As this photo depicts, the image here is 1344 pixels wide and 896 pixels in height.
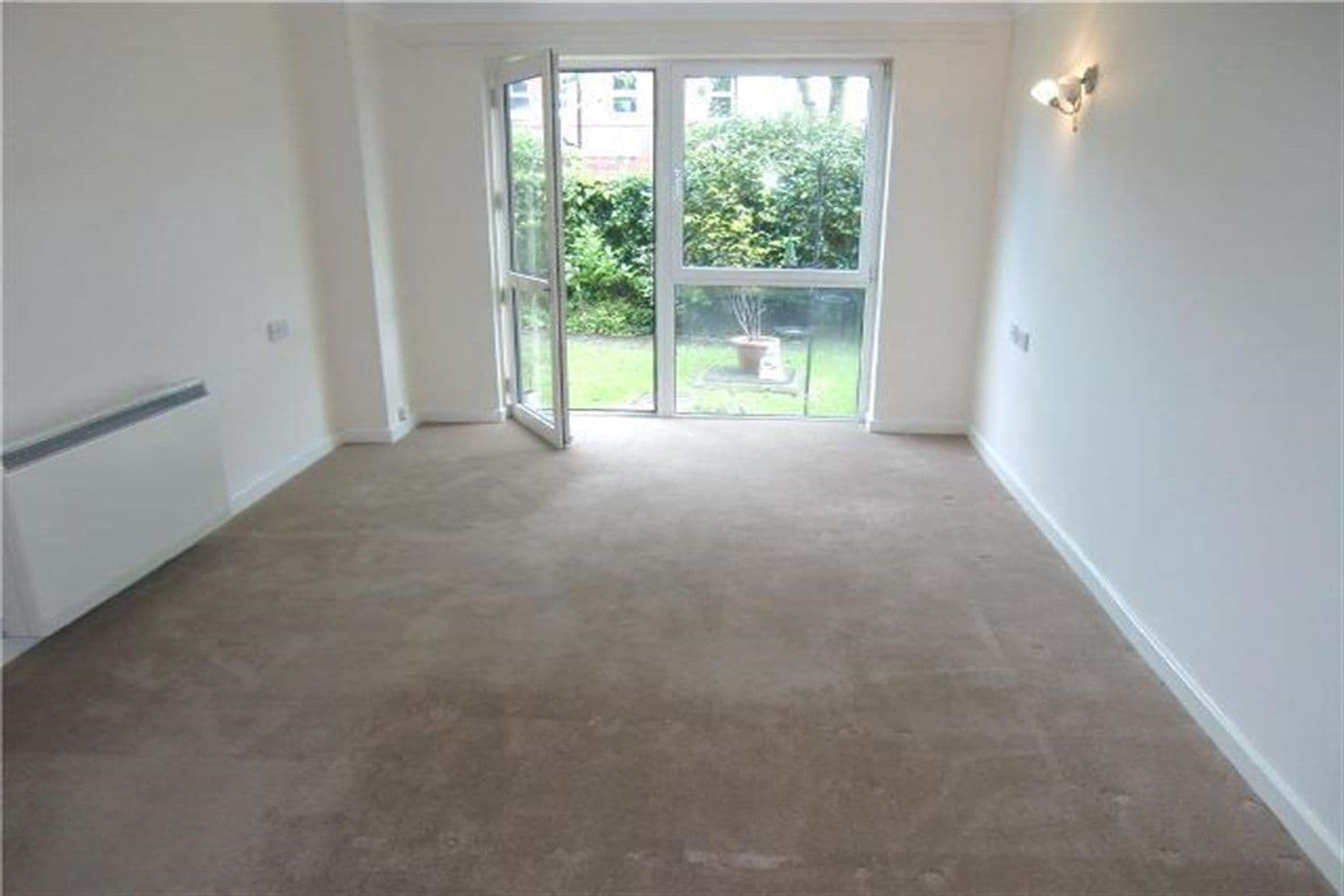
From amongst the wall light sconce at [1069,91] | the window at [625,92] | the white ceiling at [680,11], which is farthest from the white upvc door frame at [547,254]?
the wall light sconce at [1069,91]

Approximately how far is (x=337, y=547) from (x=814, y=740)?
83.4 inches

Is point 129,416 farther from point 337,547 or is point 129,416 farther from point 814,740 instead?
point 814,740

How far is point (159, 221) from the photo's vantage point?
3.27 m

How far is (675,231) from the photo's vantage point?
4.95 metres

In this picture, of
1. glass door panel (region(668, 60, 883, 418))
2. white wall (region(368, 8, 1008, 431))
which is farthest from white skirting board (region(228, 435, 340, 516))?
glass door panel (region(668, 60, 883, 418))

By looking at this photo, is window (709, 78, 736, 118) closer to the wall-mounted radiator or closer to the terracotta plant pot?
the terracotta plant pot

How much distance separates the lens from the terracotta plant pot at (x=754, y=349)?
512cm

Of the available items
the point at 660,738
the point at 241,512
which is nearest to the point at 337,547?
the point at 241,512

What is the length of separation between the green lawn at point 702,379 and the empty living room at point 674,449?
1.3 inches

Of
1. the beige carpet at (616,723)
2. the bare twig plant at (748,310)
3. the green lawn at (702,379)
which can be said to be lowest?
the beige carpet at (616,723)

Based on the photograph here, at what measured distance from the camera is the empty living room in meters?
1.98

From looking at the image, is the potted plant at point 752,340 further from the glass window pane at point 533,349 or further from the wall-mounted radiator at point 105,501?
the wall-mounted radiator at point 105,501

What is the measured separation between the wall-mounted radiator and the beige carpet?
156mm

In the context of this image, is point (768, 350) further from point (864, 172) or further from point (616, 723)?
point (616, 723)
